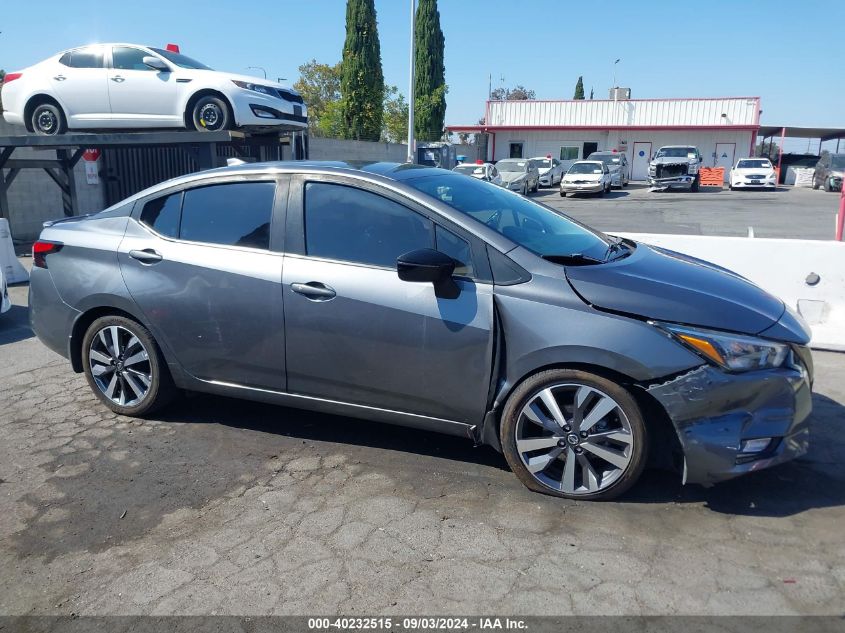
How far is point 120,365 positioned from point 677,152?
3125 cm

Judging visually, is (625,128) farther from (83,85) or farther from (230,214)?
(230,214)

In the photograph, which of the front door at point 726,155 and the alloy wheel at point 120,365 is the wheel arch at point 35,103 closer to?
the alloy wheel at point 120,365

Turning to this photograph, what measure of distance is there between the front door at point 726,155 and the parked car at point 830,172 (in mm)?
6858

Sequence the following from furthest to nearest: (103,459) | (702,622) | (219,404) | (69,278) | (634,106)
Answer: (634,106) → (219,404) → (69,278) → (103,459) → (702,622)

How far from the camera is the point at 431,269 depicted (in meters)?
3.48

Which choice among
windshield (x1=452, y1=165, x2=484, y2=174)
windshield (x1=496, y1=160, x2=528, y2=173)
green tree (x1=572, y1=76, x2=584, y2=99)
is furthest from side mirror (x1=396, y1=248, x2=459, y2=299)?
green tree (x1=572, y1=76, x2=584, y2=99)

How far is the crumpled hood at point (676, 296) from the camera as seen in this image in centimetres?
331

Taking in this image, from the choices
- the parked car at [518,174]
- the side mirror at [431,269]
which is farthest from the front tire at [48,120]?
the parked car at [518,174]

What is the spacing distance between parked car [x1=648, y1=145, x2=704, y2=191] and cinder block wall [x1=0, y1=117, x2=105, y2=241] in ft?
80.3

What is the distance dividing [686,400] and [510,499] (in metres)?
1.01

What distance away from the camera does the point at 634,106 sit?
42.4 m

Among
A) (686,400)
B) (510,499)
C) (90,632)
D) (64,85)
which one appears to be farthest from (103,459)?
(64,85)

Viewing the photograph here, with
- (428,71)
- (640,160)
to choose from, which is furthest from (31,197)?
(640,160)

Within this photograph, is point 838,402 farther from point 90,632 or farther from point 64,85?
point 64,85
